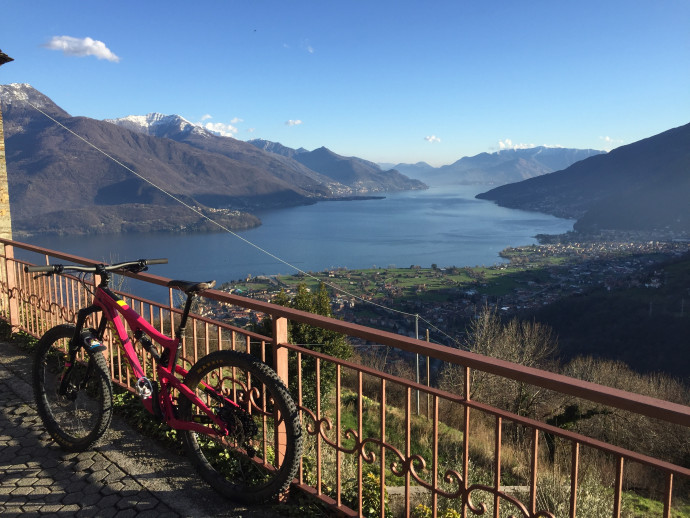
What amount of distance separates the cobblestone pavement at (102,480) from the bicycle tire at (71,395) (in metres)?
0.11

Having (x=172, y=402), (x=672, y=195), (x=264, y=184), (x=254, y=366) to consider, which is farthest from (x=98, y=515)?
(x=264, y=184)

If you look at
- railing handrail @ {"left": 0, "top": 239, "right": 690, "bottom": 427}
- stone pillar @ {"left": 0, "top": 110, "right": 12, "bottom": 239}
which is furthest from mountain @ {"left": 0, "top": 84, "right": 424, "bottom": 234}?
railing handrail @ {"left": 0, "top": 239, "right": 690, "bottom": 427}

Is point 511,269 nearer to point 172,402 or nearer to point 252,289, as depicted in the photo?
point 252,289

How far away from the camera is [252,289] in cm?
4206

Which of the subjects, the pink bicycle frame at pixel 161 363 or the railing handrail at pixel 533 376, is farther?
the pink bicycle frame at pixel 161 363

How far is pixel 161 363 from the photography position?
2549mm

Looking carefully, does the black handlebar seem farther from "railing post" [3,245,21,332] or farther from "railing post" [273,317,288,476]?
"railing post" [3,245,21,332]

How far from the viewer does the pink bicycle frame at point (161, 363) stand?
246 centimetres

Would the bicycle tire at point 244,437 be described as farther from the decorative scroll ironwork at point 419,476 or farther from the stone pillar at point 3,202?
the stone pillar at point 3,202

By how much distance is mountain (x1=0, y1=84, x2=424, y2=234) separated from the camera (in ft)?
269

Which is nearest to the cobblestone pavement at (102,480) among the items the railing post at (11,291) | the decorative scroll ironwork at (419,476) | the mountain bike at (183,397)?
the mountain bike at (183,397)

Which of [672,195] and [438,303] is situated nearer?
[438,303]

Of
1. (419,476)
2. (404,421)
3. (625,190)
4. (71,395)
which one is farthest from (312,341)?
(625,190)

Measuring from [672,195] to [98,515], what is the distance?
11458cm
